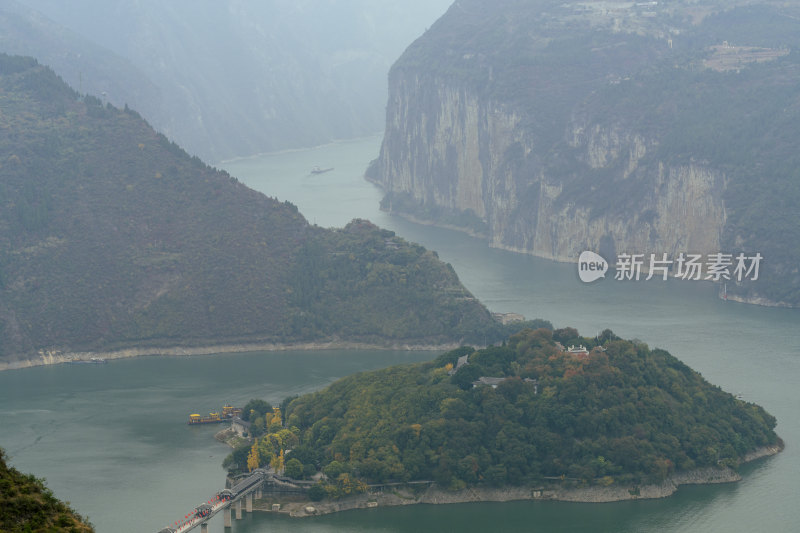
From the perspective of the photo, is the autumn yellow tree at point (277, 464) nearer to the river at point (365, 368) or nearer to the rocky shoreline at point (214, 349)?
the river at point (365, 368)

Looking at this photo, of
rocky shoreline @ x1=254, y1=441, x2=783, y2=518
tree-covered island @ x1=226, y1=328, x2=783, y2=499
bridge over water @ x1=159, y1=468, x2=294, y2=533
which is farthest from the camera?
tree-covered island @ x1=226, y1=328, x2=783, y2=499

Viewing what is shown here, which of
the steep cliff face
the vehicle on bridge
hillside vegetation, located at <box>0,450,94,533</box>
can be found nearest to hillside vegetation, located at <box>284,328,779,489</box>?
the vehicle on bridge

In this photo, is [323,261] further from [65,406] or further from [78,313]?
[65,406]

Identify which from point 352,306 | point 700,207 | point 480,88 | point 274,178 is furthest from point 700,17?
point 352,306

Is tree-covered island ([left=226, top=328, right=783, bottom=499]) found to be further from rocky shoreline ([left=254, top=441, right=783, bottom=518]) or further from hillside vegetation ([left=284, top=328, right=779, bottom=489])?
rocky shoreline ([left=254, top=441, right=783, bottom=518])

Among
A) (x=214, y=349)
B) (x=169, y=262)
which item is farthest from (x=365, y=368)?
(x=169, y=262)

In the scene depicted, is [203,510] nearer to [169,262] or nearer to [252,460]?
[252,460]
